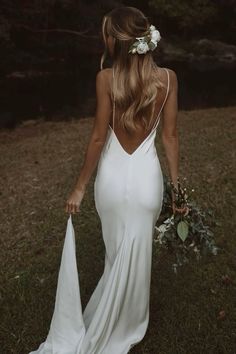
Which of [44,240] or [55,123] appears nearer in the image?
[44,240]

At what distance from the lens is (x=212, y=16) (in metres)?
29.5

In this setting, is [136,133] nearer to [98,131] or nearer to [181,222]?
[98,131]

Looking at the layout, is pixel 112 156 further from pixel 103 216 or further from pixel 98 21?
pixel 98 21

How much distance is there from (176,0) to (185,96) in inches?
580

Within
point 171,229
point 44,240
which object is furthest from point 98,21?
point 171,229

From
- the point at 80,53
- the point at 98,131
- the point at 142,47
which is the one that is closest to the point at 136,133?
the point at 98,131

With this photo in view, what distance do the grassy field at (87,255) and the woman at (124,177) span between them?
42 cm

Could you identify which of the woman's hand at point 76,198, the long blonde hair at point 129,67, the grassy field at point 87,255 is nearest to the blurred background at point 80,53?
the grassy field at point 87,255

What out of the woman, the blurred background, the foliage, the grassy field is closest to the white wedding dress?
the woman

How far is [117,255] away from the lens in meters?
3.32

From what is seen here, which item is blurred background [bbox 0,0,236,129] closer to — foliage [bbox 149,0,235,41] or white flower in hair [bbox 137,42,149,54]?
foliage [bbox 149,0,235,41]

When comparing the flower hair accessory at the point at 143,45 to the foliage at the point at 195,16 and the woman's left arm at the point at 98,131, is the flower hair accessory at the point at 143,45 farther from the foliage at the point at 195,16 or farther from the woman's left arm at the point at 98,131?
the foliage at the point at 195,16

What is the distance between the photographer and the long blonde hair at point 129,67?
290 cm

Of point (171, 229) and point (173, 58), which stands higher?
point (171, 229)
